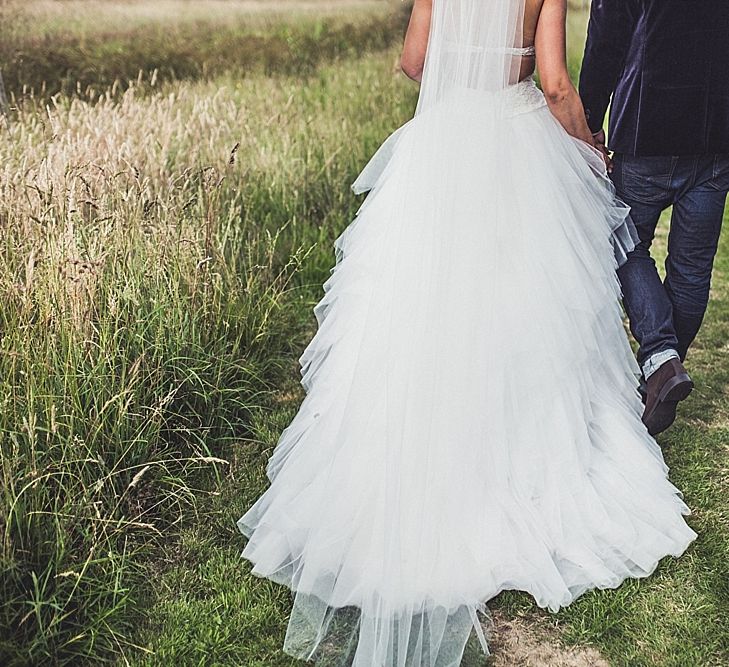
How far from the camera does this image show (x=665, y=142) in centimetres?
351

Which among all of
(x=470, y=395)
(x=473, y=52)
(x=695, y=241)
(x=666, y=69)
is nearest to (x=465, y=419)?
(x=470, y=395)

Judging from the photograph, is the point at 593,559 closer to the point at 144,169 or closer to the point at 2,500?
the point at 2,500

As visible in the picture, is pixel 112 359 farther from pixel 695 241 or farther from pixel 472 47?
pixel 695 241

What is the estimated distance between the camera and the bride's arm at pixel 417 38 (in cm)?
305

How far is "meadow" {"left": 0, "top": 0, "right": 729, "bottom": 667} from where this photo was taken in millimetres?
2680

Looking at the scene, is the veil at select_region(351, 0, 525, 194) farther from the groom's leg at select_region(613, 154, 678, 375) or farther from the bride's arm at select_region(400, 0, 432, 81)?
the groom's leg at select_region(613, 154, 678, 375)

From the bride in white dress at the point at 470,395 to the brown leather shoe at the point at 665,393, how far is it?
19 centimetres

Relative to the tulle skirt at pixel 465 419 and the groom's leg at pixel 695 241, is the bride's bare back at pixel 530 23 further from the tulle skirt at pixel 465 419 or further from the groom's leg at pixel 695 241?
the groom's leg at pixel 695 241

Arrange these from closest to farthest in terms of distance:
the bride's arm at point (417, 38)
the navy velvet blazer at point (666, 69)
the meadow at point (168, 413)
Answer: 1. the meadow at point (168, 413)
2. the bride's arm at point (417, 38)
3. the navy velvet blazer at point (666, 69)

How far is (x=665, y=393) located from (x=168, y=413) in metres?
2.00

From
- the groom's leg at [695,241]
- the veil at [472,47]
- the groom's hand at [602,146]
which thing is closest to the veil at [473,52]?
the veil at [472,47]

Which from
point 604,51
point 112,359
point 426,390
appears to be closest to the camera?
point 426,390

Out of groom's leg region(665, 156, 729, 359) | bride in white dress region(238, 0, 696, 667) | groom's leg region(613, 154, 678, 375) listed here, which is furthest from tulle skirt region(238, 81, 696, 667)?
groom's leg region(665, 156, 729, 359)

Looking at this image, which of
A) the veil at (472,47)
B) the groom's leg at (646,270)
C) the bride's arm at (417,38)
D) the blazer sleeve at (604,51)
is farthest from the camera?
the groom's leg at (646,270)
